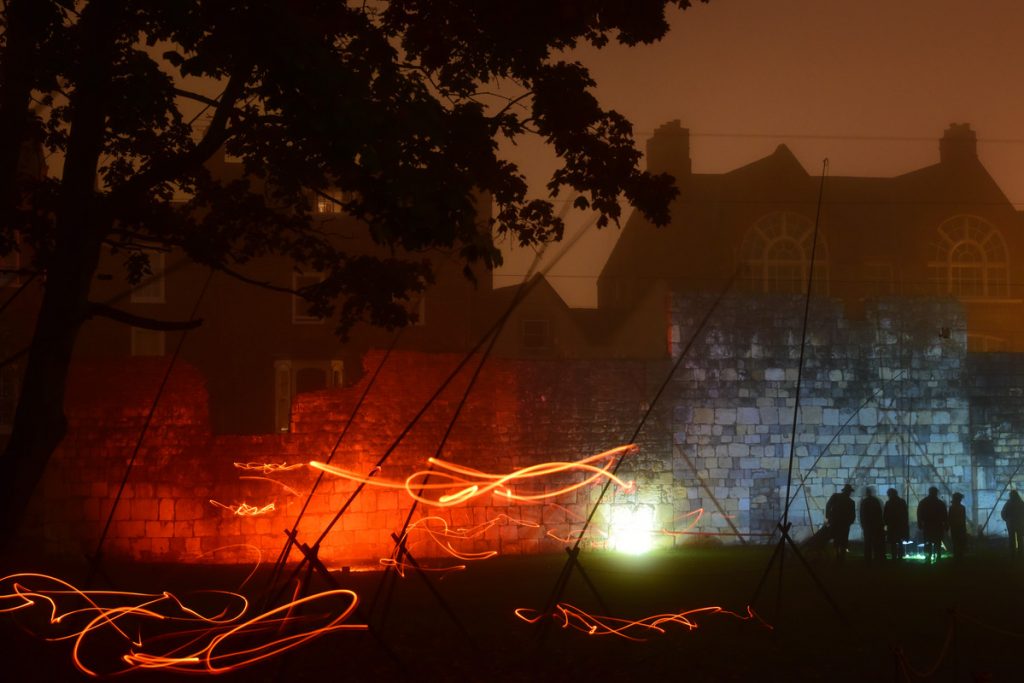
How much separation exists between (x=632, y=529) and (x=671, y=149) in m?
21.5

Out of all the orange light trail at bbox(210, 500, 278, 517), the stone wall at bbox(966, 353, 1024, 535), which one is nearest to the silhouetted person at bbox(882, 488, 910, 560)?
the stone wall at bbox(966, 353, 1024, 535)

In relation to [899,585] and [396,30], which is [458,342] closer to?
[899,585]

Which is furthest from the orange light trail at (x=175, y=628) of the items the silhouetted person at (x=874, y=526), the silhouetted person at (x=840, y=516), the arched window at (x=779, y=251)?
the arched window at (x=779, y=251)

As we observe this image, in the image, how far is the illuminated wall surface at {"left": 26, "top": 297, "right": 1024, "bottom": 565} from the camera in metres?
17.5

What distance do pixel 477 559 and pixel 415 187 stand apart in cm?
1184

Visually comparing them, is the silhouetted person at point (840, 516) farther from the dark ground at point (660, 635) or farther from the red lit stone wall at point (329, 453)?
the red lit stone wall at point (329, 453)

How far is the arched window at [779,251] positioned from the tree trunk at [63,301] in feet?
97.1

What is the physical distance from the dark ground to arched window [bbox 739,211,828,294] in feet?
64.8

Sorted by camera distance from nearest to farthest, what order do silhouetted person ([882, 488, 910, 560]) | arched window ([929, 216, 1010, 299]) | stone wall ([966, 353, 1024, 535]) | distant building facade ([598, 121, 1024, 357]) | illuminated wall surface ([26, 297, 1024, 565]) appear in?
illuminated wall surface ([26, 297, 1024, 565]), silhouetted person ([882, 488, 910, 560]), stone wall ([966, 353, 1024, 535]), distant building facade ([598, 121, 1024, 357]), arched window ([929, 216, 1010, 299])

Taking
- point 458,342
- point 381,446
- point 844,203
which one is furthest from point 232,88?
point 844,203

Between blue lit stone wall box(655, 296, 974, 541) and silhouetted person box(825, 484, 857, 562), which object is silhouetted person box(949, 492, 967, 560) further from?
blue lit stone wall box(655, 296, 974, 541)

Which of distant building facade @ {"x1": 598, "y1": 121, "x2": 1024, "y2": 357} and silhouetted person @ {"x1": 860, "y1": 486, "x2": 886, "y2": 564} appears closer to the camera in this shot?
silhouetted person @ {"x1": 860, "y1": 486, "x2": 886, "y2": 564}

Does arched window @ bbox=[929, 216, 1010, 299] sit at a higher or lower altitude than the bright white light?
higher

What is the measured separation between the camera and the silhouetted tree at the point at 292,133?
25.9ft
